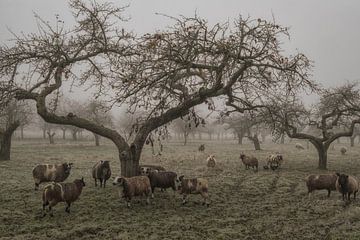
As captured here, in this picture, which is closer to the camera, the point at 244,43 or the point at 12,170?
the point at 244,43

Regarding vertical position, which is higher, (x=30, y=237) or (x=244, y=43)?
(x=244, y=43)

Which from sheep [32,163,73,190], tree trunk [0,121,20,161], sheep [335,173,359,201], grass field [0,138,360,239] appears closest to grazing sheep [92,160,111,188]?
grass field [0,138,360,239]

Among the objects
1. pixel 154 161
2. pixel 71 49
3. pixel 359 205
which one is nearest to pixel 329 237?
pixel 359 205

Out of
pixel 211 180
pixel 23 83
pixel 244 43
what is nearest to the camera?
pixel 244 43

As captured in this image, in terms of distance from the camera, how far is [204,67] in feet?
47.1

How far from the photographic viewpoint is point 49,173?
16.7 metres

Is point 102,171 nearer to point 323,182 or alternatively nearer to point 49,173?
point 49,173

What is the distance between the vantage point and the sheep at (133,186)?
43.3 ft

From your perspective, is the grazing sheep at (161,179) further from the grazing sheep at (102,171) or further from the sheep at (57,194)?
the sheep at (57,194)

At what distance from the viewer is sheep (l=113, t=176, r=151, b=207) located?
1319 cm

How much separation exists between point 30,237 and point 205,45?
8813mm

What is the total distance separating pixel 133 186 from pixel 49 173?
17.7ft

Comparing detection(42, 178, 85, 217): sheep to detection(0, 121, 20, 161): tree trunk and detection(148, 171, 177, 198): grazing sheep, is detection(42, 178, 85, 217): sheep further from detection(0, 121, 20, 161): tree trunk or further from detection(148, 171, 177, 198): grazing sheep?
detection(0, 121, 20, 161): tree trunk

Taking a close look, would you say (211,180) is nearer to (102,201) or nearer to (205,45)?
(102,201)
